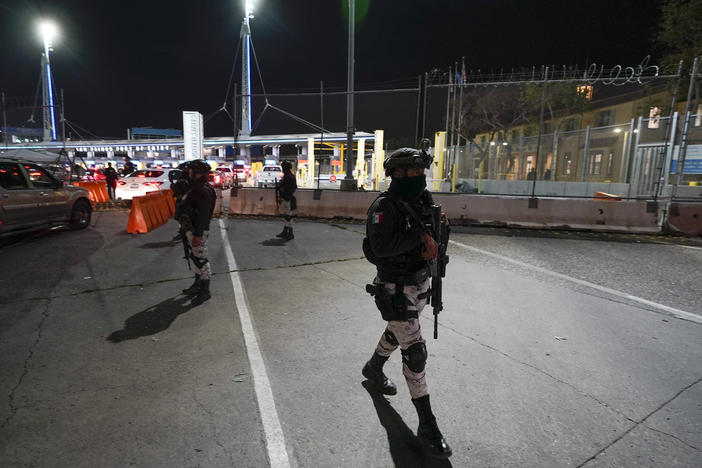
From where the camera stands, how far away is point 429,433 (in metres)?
2.46

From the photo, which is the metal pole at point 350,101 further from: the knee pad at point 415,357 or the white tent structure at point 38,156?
the white tent structure at point 38,156

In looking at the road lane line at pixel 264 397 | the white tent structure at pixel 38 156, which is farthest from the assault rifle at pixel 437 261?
the white tent structure at pixel 38 156

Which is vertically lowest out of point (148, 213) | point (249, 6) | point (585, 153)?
point (148, 213)

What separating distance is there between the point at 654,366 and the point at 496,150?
664 inches

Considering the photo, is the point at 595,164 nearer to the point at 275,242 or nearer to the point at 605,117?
the point at 275,242

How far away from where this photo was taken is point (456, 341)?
13.1 ft

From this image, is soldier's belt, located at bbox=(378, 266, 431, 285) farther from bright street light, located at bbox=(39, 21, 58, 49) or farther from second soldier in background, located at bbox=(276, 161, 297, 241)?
bright street light, located at bbox=(39, 21, 58, 49)

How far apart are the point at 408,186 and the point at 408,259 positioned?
0.51m

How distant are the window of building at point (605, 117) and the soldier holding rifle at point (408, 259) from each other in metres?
31.9

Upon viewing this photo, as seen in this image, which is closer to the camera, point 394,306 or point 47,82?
point 394,306

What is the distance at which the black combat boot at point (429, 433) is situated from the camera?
236cm

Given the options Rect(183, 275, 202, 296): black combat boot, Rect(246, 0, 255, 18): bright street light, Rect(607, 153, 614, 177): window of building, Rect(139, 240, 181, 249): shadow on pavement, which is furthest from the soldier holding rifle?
Rect(246, 0, 255, 18): bright street light

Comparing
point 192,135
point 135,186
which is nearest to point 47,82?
point 192,135

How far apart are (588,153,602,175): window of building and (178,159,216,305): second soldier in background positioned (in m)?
15.9
